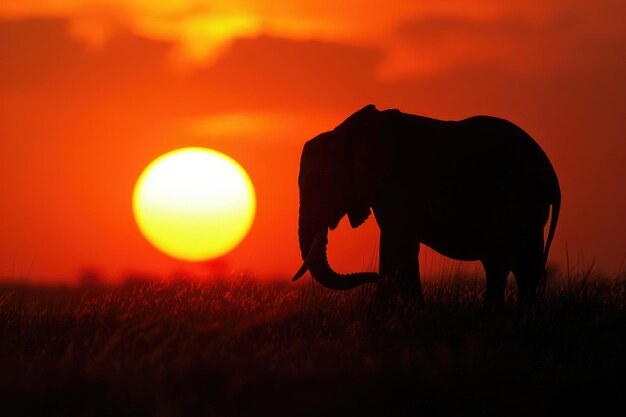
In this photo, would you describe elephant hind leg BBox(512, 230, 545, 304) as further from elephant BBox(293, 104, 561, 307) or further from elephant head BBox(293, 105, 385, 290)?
elephant head BBox(293, 105, 385, 290)

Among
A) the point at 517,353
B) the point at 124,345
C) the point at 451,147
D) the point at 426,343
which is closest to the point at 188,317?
the point at 124,345

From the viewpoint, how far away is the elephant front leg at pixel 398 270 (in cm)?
1000

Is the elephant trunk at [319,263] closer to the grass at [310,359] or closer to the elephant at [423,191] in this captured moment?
the elephant at [423,191]

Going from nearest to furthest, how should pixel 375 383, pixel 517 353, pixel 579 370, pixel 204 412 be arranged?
pixel 204 412 → pixel 375 383 → pixel 579 370 → pixel 517 353

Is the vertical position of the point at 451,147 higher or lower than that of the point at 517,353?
higher

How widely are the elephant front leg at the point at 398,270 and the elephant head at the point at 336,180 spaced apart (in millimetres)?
507

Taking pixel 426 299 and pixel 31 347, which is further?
pixel 426 299

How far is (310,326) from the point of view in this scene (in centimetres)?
881

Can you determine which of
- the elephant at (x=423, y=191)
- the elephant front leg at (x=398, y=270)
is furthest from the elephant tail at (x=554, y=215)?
the elephant front leg at (x=398, y=270)

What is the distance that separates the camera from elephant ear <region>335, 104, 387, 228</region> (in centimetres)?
1052

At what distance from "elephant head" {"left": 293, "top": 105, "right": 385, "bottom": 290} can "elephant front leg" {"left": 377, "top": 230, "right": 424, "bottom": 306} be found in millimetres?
507

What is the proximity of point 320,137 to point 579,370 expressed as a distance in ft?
14.3

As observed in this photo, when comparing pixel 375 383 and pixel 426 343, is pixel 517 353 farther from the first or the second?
pixel 375 383

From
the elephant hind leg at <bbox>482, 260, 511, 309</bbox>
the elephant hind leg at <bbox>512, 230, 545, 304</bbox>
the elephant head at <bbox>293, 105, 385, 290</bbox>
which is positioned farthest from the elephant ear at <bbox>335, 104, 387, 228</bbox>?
the elephant hind leg at <bbox>512, 230, 545, 304</bbox>
